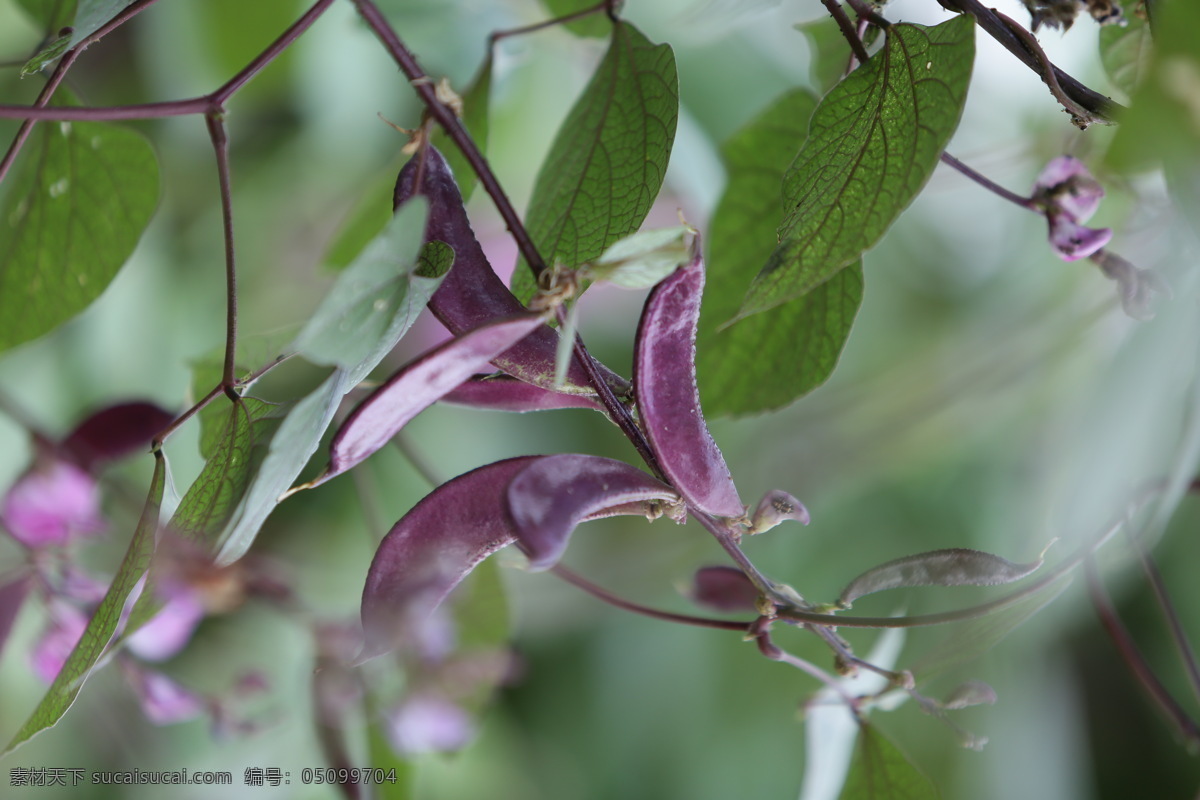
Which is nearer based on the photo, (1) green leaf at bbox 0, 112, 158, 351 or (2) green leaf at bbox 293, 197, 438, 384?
(2) green leaf at bbox 293, 197, 438, 384

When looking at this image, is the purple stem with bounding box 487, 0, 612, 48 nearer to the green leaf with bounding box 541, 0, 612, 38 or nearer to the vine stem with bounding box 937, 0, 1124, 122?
the green leaf with bounding box 541, 0, 612, 38

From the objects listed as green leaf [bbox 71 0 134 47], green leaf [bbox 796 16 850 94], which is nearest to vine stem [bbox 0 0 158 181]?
green leaf [bbox 71 0 134 47]

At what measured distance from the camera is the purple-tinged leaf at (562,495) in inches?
6.7

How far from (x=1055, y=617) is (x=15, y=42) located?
2.84ft

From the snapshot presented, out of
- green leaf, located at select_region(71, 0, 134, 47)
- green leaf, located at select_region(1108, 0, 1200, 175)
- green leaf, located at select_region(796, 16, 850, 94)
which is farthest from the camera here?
green leaf, located at select_region(796, 16, 850, 94)

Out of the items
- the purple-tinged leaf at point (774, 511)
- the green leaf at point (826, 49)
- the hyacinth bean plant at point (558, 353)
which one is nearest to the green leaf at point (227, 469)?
the hyacinth bean plant at point (558, 353)

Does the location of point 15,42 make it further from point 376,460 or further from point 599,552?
point 599,552

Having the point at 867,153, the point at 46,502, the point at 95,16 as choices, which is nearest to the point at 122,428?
the point at 46,502

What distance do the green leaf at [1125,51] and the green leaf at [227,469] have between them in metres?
0.24

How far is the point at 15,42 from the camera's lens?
666mm

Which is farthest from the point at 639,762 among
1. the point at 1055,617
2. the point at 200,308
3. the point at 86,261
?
the point at 86,261

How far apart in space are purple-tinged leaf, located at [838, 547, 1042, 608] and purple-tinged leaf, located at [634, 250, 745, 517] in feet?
0.14

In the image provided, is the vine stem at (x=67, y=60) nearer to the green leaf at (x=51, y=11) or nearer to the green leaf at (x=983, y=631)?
the green leaf at (x=51, y=11)

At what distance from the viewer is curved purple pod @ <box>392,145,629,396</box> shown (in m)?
0.20
